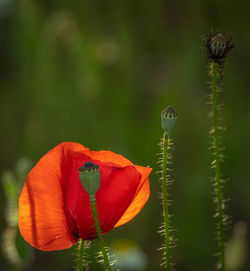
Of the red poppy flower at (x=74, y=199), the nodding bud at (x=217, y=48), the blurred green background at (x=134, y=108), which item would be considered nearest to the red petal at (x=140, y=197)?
the red poppy flower at (x=74, y=199)

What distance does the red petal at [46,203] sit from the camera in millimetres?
388

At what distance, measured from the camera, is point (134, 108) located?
1.87 m

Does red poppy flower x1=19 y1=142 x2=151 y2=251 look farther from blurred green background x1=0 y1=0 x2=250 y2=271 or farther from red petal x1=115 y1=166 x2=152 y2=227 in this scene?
blurred green background x1=0 y1=0 x2=250 y2=271

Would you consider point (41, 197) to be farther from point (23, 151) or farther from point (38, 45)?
point (38, 45)

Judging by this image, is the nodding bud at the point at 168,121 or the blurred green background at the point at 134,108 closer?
the nodding bud at the point at 168,121

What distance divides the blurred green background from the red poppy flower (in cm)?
109

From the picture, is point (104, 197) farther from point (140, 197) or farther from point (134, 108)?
point (134, 108)

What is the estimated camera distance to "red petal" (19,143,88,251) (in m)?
0.39

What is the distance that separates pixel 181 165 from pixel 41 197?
1.44 meters

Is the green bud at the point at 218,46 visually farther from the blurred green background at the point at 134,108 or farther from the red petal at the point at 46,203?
the blurred green background at the point at 134,108

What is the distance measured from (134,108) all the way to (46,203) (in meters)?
1.48

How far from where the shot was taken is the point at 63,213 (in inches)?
16.4

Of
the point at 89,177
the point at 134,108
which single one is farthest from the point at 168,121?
the point at 134,108

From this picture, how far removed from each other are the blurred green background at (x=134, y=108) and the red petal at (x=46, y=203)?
43.3 inches
